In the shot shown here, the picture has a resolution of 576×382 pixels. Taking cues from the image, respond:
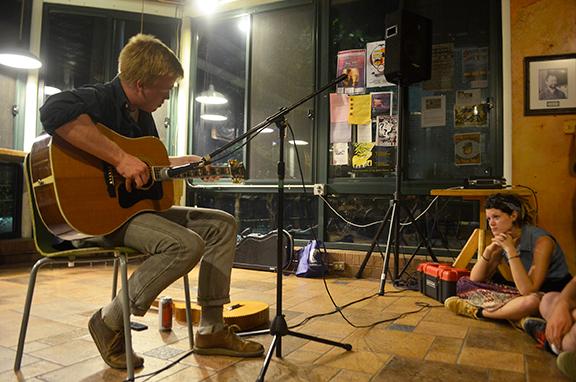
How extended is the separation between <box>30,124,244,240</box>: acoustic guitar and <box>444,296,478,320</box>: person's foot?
172 cm

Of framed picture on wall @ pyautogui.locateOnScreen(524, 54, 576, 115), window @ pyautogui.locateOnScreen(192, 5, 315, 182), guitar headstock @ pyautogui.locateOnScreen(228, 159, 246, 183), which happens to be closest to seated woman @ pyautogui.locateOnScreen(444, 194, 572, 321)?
framed picture on wall @ pyautogui.locateOnScreen(524, 54, 576, 115)

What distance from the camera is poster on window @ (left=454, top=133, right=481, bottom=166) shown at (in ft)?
11.9

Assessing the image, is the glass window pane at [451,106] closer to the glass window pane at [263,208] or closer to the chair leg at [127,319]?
the glass window pane at [263,208]

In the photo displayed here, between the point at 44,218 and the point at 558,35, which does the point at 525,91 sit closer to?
the point at 558,35

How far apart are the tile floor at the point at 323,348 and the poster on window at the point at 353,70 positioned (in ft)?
6.68

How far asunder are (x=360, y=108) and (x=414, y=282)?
1.65 metres

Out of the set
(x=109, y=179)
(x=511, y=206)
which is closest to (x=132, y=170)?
(x=109, y=179)

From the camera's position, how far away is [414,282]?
3.37 metres

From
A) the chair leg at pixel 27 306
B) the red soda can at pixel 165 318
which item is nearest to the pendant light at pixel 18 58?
the red soda can at pixel 165 318

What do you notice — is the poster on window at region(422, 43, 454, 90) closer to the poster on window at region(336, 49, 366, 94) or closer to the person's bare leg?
the poster on window at region(336, 49, 366, 94)

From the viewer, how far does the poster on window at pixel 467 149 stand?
11.9 feet

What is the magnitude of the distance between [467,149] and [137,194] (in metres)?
2.96

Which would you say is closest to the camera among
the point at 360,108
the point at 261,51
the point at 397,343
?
the point at 397,343

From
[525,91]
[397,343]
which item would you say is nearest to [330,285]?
[397,343]
